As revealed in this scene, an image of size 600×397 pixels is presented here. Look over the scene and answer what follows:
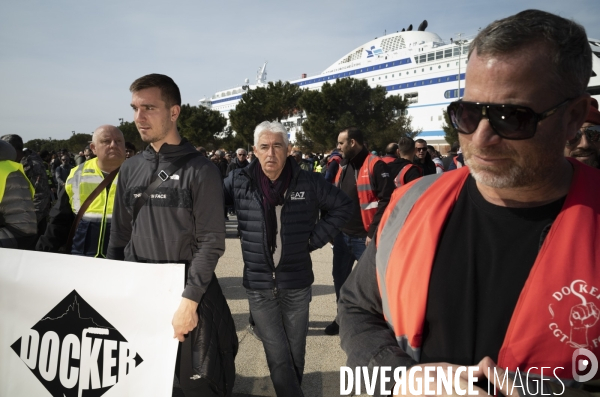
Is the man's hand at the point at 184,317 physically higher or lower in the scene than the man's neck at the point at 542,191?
lower

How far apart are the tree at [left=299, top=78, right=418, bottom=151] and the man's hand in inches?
1746

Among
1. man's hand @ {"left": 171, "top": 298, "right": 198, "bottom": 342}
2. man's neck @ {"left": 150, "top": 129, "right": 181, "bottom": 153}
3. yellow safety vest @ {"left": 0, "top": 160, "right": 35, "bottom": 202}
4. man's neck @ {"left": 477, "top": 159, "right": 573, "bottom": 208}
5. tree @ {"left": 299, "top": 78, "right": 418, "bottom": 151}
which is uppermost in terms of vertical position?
tree @ {"left": 299, "top": 78, "right": 418, "bottom": 151}

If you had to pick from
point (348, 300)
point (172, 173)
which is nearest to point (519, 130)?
point (348, 300)

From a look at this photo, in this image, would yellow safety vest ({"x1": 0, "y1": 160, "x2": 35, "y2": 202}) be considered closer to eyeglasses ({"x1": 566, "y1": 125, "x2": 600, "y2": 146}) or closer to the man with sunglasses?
the man with sunglasses

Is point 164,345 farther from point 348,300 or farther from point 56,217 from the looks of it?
point 56,217

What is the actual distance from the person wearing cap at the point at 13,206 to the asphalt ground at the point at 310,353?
6.65 ft

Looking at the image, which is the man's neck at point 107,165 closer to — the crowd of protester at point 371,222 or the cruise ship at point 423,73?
the crowd of protester at point 371,222

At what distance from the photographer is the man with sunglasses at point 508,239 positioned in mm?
1032

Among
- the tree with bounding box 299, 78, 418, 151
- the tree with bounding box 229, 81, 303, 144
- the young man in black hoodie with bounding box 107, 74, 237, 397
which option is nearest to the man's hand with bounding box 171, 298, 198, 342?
the young man in black hoodie with bounding box 107, 74, 237, 397

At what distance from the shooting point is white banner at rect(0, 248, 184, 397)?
2.17m

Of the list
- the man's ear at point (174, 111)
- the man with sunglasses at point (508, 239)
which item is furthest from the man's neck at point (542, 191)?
the man's ear at point (174, 111)

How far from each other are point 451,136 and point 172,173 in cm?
4816

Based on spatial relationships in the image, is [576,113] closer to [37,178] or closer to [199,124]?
[37,178]

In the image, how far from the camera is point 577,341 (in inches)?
39.3
